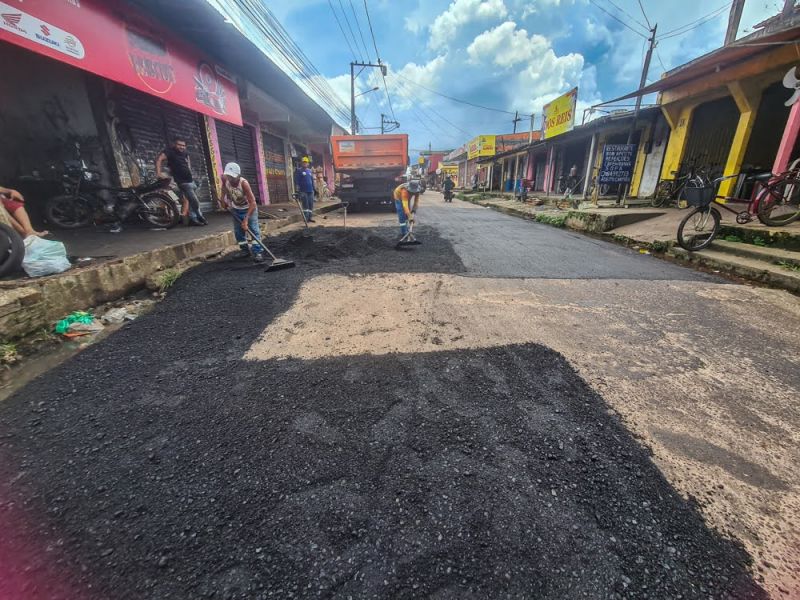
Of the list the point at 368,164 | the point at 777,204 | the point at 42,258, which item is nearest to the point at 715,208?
the point at 777,204

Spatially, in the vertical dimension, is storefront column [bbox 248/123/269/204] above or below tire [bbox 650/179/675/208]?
above

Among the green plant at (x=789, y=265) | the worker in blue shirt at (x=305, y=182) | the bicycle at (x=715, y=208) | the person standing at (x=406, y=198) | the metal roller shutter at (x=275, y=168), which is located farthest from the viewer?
the metal roller shutter at (x=275, y=168)

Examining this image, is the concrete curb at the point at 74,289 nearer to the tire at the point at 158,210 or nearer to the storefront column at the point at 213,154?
the tire at the point at 158,210

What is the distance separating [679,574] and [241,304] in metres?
3.73

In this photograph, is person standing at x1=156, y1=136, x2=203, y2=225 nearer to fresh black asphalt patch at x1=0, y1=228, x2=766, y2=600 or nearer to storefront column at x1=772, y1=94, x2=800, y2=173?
fresh black asphalt patch at x1=0, y1=228, x2=766, y2=600

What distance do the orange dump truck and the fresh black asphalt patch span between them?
35.7 ft

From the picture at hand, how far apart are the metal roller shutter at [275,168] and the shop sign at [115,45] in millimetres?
5847

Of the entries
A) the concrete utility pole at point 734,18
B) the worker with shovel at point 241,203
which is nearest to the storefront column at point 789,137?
the concrete utility pole at point 734,18

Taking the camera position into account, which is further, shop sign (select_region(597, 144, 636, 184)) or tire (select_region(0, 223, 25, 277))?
shop sign (select_region(597, 144, 636, 184))

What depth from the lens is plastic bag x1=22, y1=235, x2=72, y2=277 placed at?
3133 mm

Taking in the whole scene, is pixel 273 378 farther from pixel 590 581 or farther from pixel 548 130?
pixel 548 130

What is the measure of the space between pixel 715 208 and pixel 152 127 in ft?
35.7

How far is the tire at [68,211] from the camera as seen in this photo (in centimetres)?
545

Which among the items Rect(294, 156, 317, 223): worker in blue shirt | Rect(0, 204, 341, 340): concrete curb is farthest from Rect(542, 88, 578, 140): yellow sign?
Rect(0, 204, 341, 340): concrete curb
